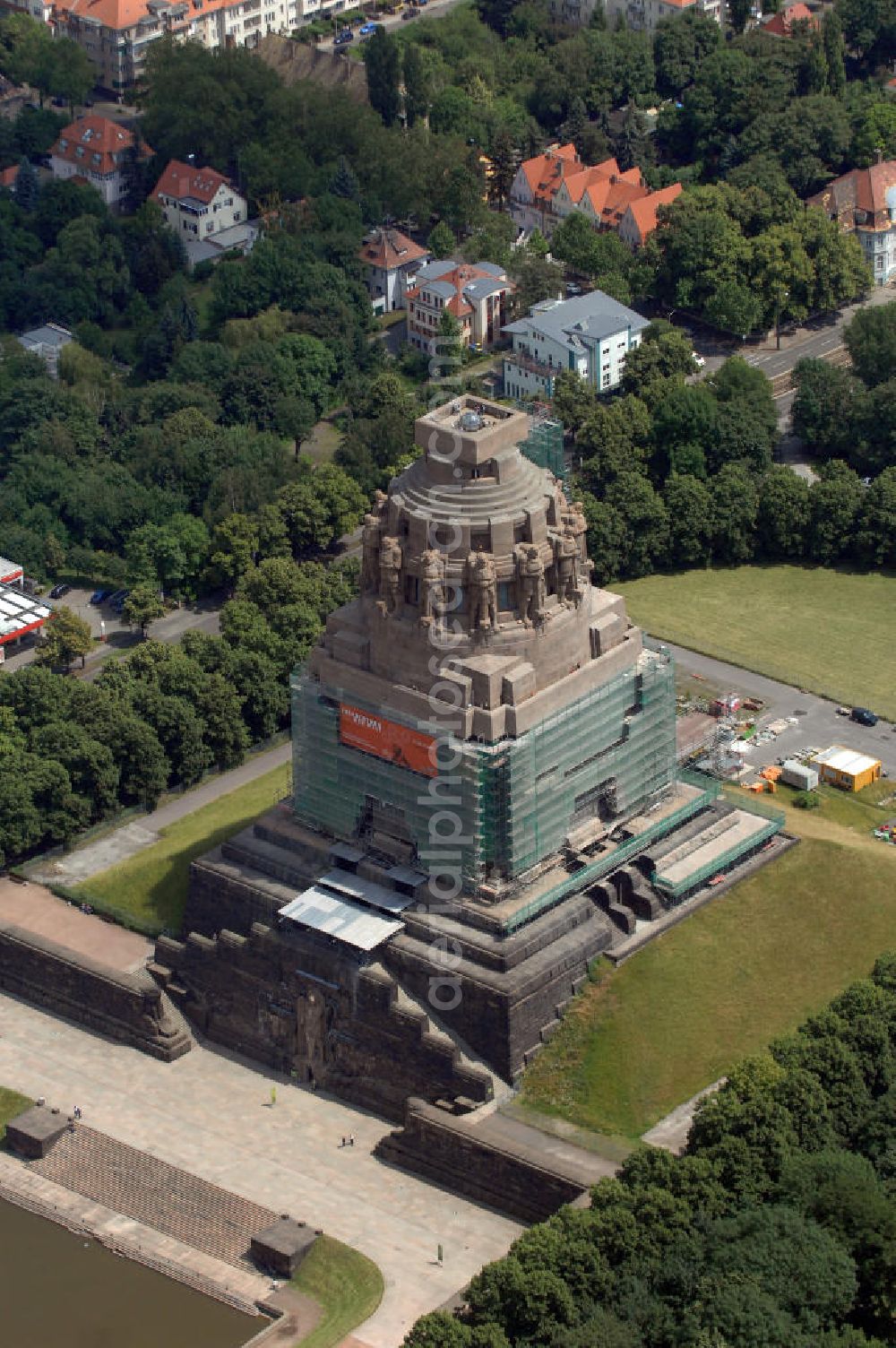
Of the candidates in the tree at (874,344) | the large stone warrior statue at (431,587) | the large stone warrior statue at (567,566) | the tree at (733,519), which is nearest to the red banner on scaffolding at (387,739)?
the large stone warrior statue at (431,587)

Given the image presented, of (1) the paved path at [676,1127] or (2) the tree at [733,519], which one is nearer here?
(1) the paved path at [676,1127]

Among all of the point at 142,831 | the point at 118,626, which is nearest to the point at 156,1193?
the point at 142,831

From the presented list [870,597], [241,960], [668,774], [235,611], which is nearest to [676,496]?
[870,597]

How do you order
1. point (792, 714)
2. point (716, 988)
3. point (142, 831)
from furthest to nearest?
point (792, 714) < point (142, 831) < point (716, 988)

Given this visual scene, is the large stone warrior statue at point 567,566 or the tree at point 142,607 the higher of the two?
the large stone warrior statue at point 567,566

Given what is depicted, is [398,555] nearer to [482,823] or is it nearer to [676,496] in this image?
[482,823]

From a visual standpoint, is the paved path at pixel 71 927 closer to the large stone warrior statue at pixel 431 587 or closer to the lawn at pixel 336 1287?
the lawn at pixel 336 1287

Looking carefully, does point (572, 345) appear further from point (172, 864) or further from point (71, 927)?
point (71, 927)
